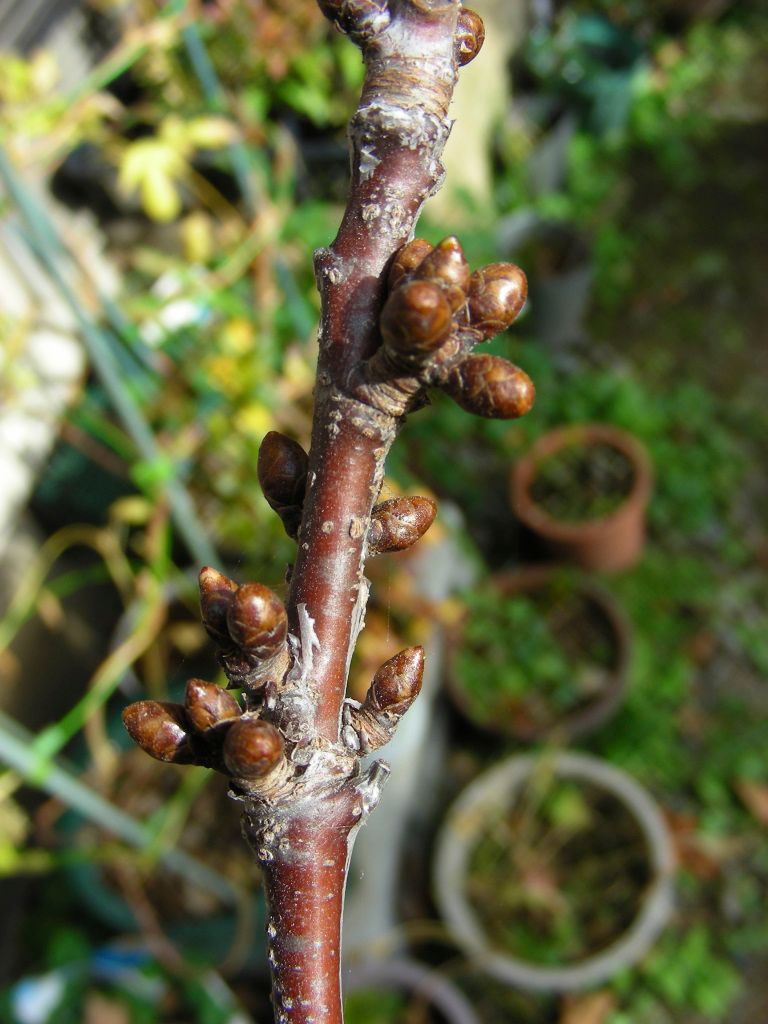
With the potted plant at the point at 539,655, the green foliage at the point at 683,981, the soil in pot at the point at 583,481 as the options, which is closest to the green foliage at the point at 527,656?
the potted plant at the point at 539,655

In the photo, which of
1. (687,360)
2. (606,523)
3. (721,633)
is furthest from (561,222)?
(721,633)

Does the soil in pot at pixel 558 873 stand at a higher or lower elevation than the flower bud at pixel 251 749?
lower

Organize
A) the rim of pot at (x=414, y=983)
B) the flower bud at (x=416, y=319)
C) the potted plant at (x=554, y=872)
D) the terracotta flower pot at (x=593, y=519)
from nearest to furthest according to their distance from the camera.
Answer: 1. the flower bud at (x=416, y=319)
2. the rim of pot at (x=414, y=983)
3. the potted plant at (x=554, y=872)
4. the terracotta flower pot at (x=593, y=519)

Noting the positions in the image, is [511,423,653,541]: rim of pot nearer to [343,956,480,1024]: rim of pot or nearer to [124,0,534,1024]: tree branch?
[343,956,480,1024]: rim of pot

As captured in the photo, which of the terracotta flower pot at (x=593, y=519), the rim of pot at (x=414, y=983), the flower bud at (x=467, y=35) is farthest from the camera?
the terracotta flower pot at (x=593, y=519)

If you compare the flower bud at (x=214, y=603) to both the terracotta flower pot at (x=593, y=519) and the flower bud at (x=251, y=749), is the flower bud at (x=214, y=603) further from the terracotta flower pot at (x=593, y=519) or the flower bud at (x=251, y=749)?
the terracotta flower pot at (x=593, y=519)

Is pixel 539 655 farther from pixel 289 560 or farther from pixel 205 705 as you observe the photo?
pixel 205 705

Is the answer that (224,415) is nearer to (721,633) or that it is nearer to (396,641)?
(396,641)

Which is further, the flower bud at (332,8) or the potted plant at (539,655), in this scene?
the potted plant at (539,655)
